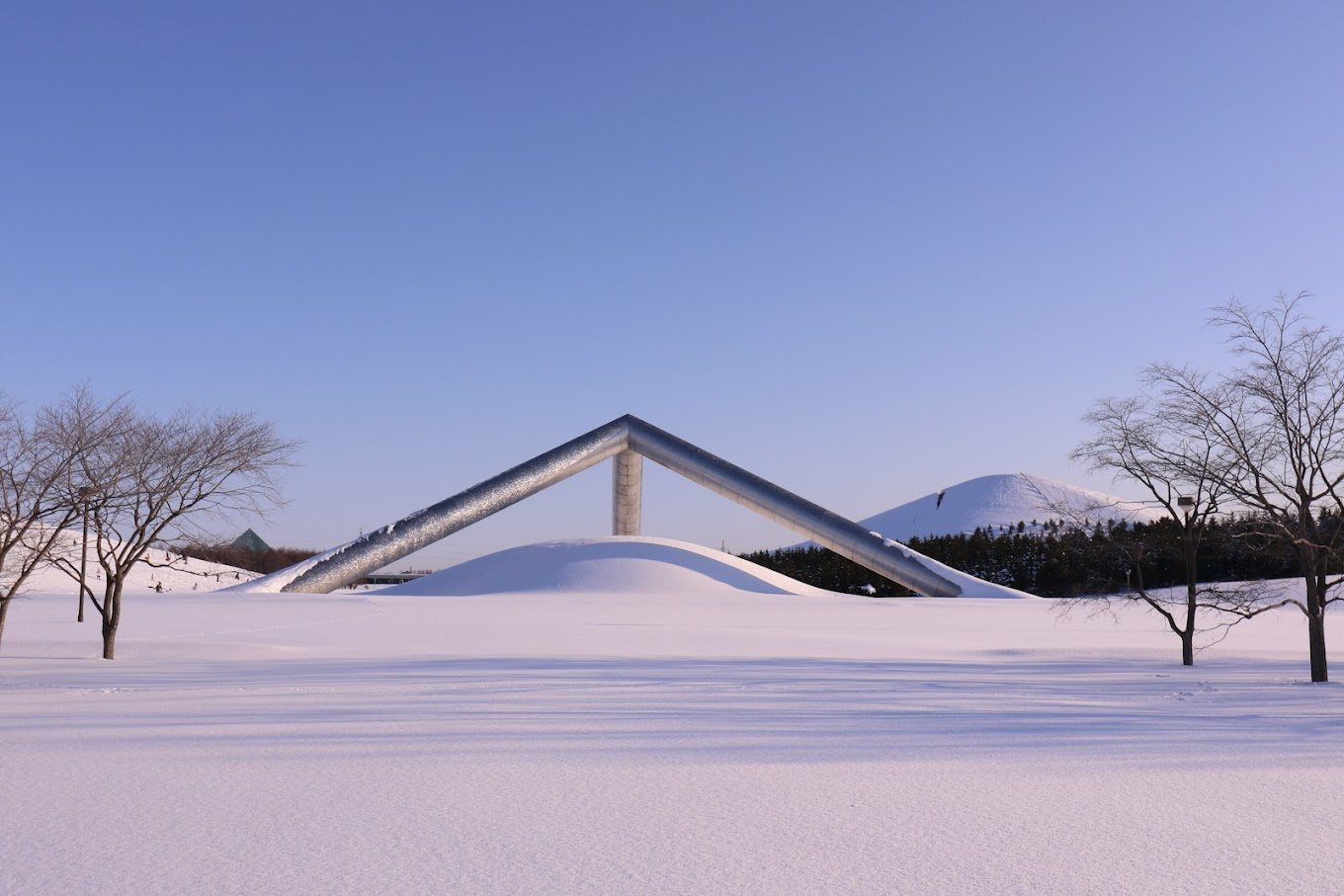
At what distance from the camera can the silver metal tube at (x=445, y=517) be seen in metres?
33.2

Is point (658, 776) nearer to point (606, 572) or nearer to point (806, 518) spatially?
point (606, 572)

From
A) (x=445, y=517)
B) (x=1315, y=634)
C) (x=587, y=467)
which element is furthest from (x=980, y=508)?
(x=1315, y=634)

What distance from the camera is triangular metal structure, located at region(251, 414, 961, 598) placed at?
1313 inches

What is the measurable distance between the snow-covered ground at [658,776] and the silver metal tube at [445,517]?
18758 millimetres

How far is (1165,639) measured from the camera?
20.3 m

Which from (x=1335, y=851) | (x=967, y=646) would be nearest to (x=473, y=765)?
(x=1335, y=851)

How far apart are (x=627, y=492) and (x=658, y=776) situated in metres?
34.6

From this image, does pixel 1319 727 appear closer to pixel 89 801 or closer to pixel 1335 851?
pixel 1335 851

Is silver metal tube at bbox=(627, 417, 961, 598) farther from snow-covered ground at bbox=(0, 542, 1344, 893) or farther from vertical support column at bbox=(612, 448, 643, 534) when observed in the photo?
snow-covered ground at bbox=(0, 542, 1344, 893)

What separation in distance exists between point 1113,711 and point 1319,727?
5.36ft

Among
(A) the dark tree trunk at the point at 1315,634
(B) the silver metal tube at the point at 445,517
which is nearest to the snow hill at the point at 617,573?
(B) the silver metal tube at the point at 445,517

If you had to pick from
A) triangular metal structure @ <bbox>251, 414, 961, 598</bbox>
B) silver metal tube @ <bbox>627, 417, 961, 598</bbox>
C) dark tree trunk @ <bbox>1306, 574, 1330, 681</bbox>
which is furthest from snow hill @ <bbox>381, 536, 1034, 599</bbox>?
dark tree trunk @ <bbox>1306, 574, 1330, 681</bbox>

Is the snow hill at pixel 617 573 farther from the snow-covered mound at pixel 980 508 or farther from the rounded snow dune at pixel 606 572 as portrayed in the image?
the snow-covered mound at pixel 980 508

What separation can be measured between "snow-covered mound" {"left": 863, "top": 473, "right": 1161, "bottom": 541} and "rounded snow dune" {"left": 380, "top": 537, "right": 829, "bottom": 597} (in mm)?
52147
